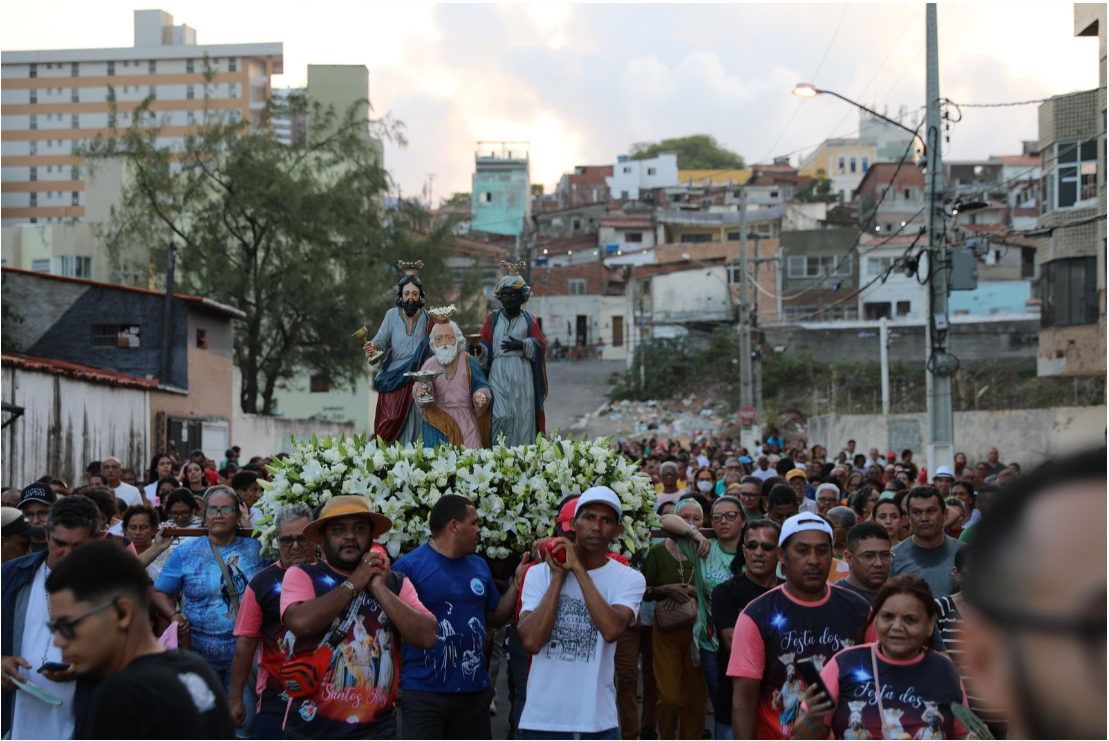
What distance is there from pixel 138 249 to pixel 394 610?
122 ft

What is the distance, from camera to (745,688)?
5.68m

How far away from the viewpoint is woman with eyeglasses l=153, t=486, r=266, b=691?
7.47 meters

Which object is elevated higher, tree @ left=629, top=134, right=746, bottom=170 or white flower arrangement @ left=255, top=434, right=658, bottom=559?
tree @ left=629, top=134, right=746, bottom=170

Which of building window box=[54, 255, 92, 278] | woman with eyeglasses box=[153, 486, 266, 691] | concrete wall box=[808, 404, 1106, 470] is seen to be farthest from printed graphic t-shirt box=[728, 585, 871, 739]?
building window box=[54, 255, 92, 278]

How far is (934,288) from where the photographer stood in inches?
785

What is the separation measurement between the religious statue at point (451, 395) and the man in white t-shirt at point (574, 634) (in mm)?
3543

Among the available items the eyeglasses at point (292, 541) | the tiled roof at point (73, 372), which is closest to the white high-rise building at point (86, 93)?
the tiled roof at point (73, 372)

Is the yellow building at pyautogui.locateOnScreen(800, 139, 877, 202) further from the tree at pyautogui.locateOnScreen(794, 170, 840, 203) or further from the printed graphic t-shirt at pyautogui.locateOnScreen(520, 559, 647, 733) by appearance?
the printed graphic t-shirt at pyautogui.locateOnScreen(520, 559, 647, 733)

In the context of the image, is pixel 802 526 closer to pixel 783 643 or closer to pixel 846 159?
pixel 783 643

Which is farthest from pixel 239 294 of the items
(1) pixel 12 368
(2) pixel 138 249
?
(1) pixel 12 368

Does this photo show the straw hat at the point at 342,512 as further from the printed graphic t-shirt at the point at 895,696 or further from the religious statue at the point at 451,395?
the religious statue at the point at 451,395

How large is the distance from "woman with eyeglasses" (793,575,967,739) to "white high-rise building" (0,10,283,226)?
267 feet

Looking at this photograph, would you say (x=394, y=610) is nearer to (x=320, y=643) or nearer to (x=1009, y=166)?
(x=320, y=643)

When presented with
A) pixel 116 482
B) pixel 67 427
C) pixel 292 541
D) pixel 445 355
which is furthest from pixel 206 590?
pixel 67 427
